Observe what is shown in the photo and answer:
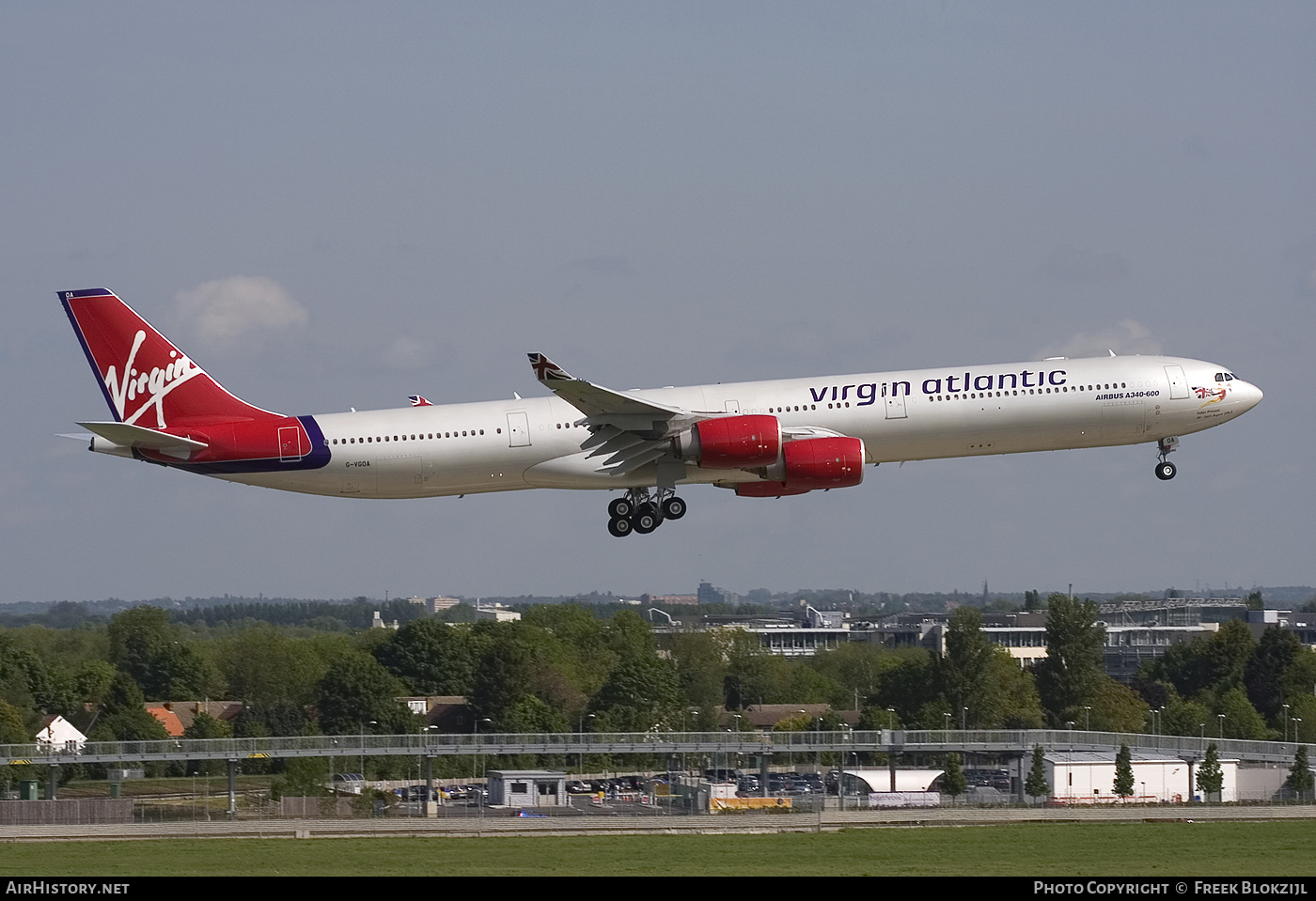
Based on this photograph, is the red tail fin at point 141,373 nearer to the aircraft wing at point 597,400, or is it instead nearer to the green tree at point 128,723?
the aircraft wing at point 597,400

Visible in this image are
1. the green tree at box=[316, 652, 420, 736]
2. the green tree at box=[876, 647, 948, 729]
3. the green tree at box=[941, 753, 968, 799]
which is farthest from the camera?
the green tree at box=[876, 647, 948, 729]

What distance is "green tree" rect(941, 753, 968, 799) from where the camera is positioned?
10019 centimetres

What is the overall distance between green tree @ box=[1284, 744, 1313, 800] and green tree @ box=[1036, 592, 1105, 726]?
62431 mm

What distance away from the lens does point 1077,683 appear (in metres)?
161

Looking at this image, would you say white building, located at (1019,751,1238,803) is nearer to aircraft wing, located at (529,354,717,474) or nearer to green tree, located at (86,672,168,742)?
aircraft wing, located at (529,354,717,474)

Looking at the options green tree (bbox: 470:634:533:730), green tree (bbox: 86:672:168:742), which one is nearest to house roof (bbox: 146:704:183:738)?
green tree (bbox: 86:672:168:742)

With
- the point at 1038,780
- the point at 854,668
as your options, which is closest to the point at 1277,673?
the point at 854,668

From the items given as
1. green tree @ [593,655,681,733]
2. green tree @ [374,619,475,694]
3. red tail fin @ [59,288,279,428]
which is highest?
red tail fin @ [59,288,279,428]

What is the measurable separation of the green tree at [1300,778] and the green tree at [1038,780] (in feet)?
43.0

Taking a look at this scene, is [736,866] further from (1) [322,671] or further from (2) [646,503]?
(1) [322,671]

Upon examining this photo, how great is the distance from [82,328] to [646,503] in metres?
22.0

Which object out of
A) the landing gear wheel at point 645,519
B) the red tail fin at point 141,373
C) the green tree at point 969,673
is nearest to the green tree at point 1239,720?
the green tree at point 969,673

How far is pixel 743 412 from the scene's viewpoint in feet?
199
